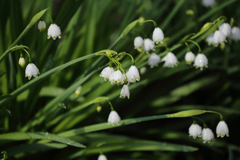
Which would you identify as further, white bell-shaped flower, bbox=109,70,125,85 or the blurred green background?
the blurred green background

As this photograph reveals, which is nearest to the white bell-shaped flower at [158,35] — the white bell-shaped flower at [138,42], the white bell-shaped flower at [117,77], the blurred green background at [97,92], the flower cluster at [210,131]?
the white bell-shaped flower at [138,42]

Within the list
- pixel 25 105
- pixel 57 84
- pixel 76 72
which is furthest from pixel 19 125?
pixel 76 72

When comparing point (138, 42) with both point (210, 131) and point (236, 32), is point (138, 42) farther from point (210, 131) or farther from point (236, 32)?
point (236, 32)

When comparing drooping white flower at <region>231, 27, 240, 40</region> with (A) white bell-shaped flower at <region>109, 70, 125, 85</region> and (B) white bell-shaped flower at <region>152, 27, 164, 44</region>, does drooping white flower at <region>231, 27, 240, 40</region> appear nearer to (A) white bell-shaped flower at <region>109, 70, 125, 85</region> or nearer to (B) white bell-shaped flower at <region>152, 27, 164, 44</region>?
(B) white bell-shaped flower at <region>152, 27, 164, 44</region>

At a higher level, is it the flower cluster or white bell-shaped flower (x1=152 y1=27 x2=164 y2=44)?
white bell-shaped flower (x1=152 y1=27 x2=164 y2=44)

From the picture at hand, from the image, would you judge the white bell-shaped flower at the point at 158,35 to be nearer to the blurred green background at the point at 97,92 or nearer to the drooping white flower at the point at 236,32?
the blurred green background at the point at 97,92

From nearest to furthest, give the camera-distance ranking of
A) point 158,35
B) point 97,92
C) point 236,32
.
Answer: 1. point 158,35
2. point 236,32
3. point 97,92

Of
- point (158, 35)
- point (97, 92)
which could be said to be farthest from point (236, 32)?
point (97, 92)

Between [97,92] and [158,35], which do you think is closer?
[158,35]

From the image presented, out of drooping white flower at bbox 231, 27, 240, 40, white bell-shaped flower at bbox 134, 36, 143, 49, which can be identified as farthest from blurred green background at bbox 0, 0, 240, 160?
drooping white flower at bbox 231, 27, 240, 40
